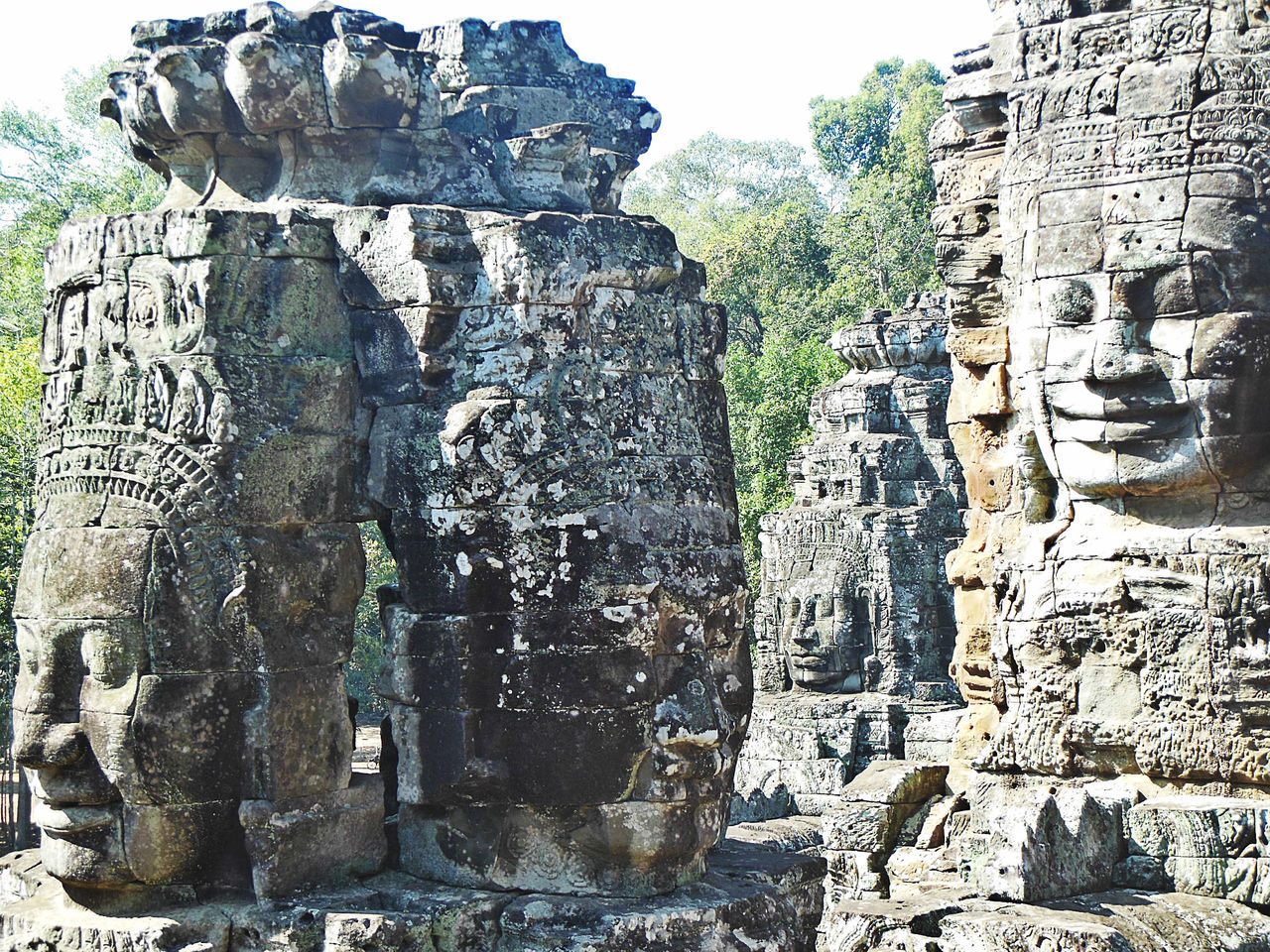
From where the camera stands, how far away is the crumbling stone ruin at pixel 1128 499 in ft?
21.1

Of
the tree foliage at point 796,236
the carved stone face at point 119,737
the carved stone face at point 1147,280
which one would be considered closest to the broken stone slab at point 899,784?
the carved stone face at point 1147,280

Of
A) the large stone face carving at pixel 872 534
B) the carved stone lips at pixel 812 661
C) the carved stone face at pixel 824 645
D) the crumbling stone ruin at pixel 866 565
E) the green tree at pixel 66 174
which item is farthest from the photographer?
the green tree at pixel 66 174

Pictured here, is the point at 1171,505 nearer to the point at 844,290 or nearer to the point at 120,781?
the point at 120,781

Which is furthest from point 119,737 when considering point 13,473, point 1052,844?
point 13,473

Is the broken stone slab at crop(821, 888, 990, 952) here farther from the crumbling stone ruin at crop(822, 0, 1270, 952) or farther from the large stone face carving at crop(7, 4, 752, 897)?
the large stone face carving at crop(7, 4, 752, 897)

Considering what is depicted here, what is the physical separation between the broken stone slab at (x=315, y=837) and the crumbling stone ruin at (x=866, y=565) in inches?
430

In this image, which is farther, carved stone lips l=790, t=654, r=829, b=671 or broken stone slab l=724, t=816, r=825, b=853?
carved stone lips l=790, t=654, r=829, b=671

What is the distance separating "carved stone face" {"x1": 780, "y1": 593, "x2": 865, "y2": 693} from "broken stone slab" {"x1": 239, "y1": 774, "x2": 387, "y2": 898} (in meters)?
12.5

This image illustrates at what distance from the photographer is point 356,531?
17.8 feet

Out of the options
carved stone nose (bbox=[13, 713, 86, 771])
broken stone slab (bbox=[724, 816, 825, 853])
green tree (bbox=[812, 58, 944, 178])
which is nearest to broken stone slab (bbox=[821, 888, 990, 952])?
broken stone slab (bbox=[724, 816, 825, 853])

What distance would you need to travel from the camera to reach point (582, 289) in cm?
522

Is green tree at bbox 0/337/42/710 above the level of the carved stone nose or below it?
above

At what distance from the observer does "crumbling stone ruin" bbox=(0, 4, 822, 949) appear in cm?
508

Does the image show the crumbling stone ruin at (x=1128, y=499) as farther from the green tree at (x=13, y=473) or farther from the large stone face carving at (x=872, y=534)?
the large stone face carving at (x=872, y=534)
